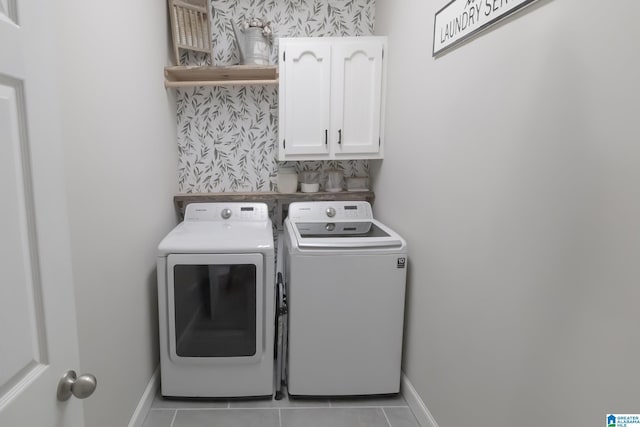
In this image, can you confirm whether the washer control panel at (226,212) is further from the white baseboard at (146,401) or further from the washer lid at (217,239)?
the white baseboard at (146,401)

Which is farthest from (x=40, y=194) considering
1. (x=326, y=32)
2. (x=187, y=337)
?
(x=326, y=32)

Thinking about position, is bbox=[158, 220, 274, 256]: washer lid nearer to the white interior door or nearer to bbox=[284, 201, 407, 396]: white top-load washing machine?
bbox=[284, 201, 407, 396]: white top-load washing machine

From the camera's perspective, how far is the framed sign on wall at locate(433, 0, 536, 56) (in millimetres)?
1222

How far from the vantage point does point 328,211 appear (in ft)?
8.41

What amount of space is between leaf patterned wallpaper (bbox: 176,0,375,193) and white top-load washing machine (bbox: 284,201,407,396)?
0.91 meters

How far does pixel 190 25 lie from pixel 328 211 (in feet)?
4.98

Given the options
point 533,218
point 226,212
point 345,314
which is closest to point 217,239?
point 226,212

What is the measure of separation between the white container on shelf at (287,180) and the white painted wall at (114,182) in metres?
0.78

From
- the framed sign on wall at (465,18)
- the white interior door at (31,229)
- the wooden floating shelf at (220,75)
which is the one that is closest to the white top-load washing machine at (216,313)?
the wooden floating shelf at (220,75)

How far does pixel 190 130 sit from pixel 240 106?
40 cm

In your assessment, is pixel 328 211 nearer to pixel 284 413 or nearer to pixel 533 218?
pixel 284 413

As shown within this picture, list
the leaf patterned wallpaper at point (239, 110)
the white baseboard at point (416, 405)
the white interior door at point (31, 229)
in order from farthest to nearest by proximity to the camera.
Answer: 1. the leaf patterned wallpaper at point (239, 110)
2. the white baseboard at point (416, 405)
3. the white interior door at point (31, 229)

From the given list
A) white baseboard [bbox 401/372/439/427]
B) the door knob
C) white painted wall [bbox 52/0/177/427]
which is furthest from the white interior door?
white baseboard [bbox 401/372/439/427]

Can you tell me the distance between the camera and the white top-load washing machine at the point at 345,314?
6.46 ft
